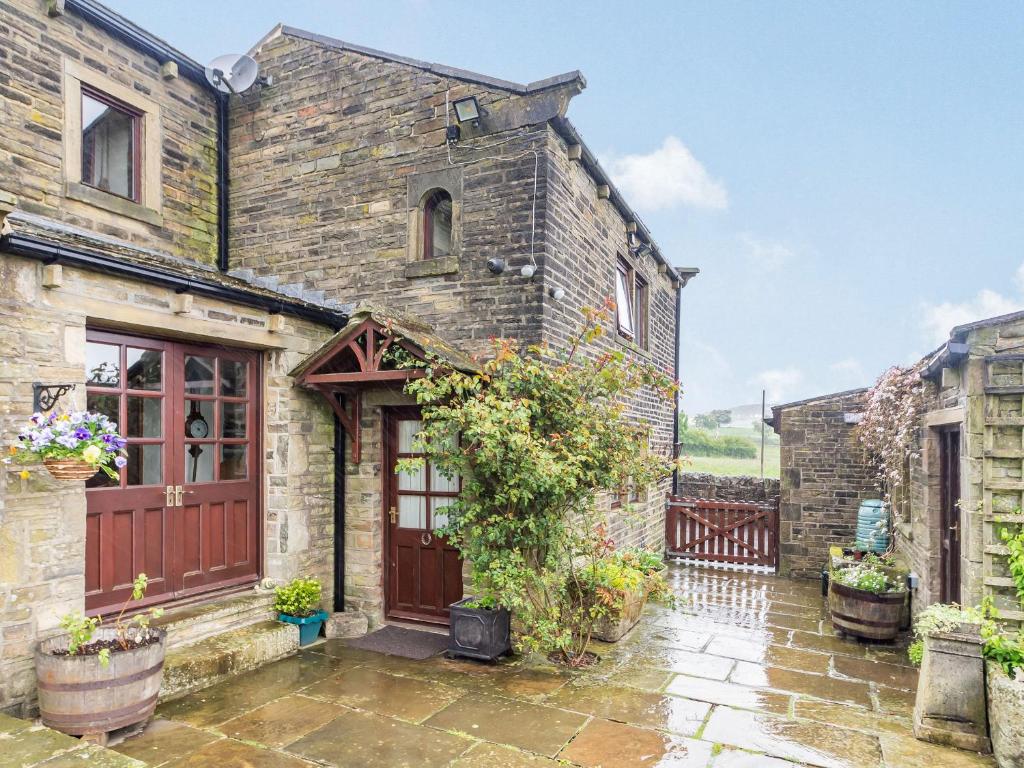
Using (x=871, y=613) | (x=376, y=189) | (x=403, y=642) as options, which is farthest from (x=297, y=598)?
(x=871, y=613)

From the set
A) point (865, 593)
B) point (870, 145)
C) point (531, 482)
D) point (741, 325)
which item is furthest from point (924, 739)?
point (741, 325)

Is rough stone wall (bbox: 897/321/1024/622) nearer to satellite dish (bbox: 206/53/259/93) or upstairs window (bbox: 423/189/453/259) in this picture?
upstairs window (bbox: 423/189/453/259)

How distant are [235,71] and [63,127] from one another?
2289 mm

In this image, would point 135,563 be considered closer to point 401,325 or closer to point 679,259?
point 401,325

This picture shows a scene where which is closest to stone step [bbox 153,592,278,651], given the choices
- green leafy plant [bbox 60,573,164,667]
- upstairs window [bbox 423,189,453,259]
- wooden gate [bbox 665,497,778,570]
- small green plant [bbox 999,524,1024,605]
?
green leafy plant [bbox 60,573,164,667]

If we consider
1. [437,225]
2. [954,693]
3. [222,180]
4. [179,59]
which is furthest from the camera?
[222,180]

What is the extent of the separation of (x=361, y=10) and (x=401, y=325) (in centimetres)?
6064

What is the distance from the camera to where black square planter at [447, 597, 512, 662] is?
623cm

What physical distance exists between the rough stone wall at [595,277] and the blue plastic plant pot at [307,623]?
145 inches

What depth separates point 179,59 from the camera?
→ 8.05 metres

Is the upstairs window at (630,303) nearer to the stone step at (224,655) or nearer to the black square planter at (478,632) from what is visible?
the black square planter at (478,632)

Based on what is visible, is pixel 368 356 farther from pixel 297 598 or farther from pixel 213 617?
pixel 213 617

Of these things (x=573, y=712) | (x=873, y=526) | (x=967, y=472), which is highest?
(x=967, y=472)

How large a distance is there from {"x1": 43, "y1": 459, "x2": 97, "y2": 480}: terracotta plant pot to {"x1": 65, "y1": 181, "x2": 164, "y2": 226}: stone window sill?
143 inches
